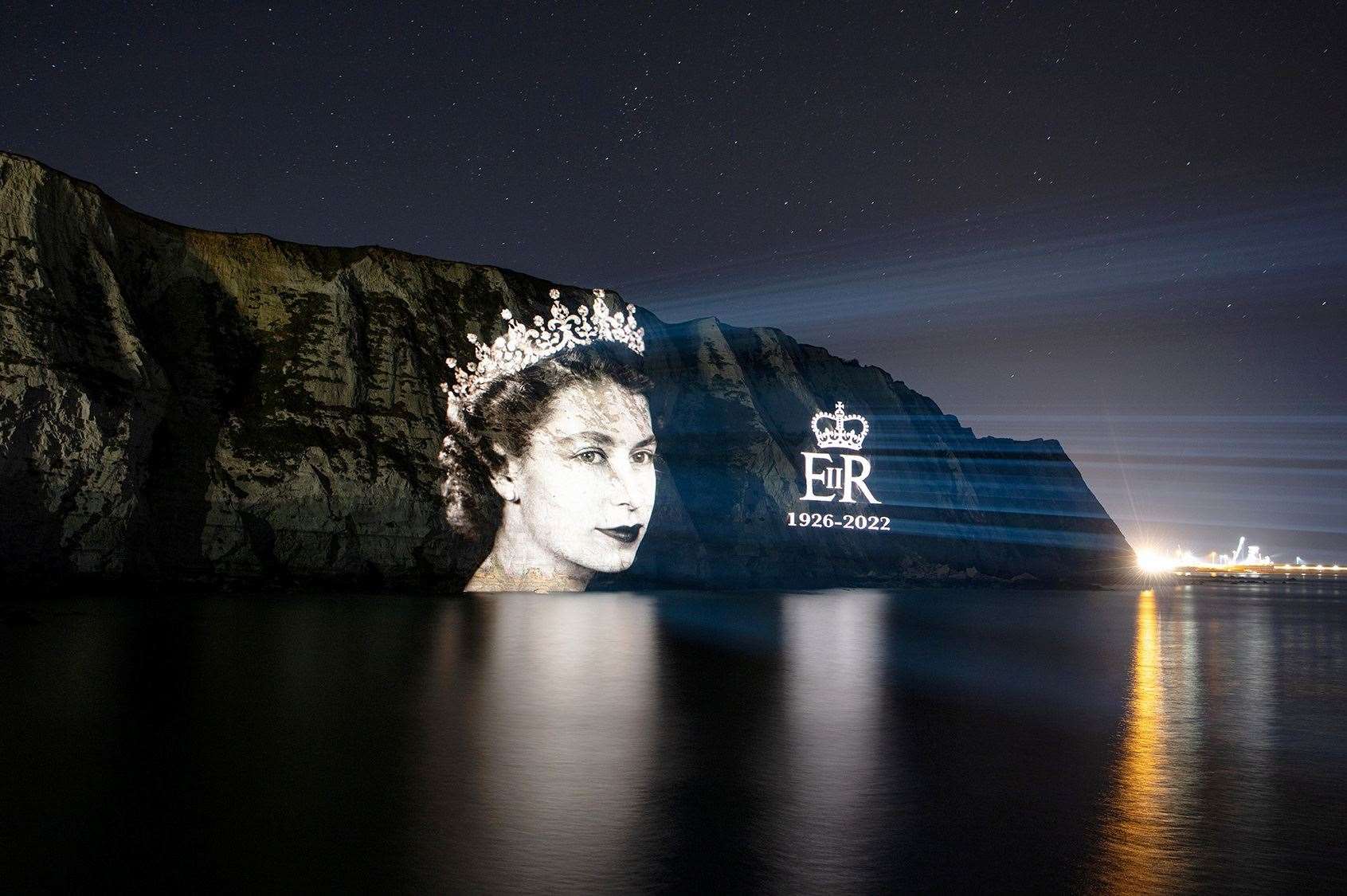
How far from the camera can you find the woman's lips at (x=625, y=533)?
5219 cm

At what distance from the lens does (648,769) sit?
9820 millimetres

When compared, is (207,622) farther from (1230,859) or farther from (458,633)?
(1230,859)

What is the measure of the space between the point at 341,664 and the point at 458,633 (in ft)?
25.0

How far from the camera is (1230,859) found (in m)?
7.02

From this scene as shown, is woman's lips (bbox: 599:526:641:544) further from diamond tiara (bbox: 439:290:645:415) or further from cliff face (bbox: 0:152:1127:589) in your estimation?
diamond tiara (bbox: 439:290:645:415)

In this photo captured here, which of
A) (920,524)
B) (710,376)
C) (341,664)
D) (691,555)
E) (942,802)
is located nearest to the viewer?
(942,802)

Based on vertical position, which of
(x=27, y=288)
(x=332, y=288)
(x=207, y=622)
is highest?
(x=332, y=288)

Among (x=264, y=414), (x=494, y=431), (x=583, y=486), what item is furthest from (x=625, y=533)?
(x=264, y=414)

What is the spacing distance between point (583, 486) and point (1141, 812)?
43.9m

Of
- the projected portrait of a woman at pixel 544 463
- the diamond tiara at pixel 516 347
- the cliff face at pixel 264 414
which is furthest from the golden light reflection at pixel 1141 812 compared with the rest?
the diamond tiara at pixel 516 347

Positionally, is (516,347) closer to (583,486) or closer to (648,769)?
(583,486)

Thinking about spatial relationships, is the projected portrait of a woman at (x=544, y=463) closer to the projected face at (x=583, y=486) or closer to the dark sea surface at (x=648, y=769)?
the projected face at (x=583, y=486)

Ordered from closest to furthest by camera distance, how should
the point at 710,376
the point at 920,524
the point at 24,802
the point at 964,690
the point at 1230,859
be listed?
the point at 1230,859, the point at 24,802, the point at 964,690, the point at 710,376, the point at 920,524

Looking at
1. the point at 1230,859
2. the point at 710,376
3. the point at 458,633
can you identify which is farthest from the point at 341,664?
the point at 710,376
